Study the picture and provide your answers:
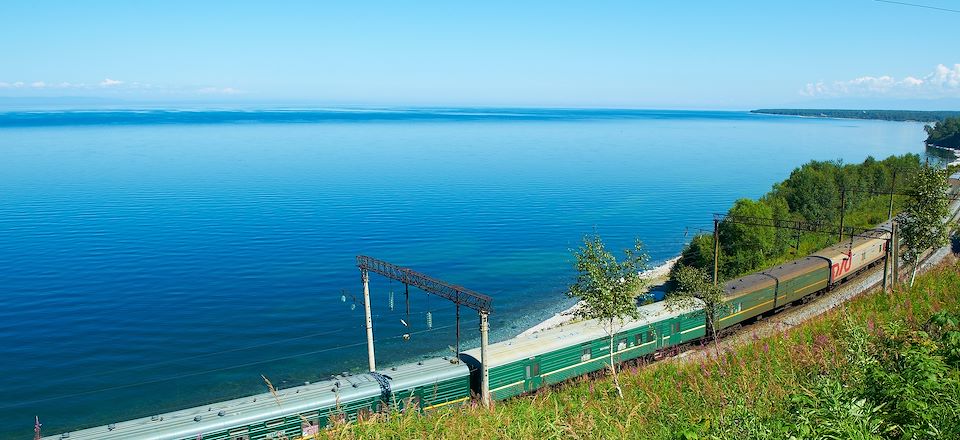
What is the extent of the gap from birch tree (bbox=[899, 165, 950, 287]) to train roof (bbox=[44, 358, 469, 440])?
29.9 metres

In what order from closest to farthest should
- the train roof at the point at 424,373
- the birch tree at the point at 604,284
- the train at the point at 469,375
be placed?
the train at the point at 469,375 → the train roof at the point at 424,373 → the birch tree at the point at 604,284

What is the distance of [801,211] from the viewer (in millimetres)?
74688

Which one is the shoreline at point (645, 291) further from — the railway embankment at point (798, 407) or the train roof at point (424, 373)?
the railway embankment at point (798, 407)

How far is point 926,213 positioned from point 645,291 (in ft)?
57.5

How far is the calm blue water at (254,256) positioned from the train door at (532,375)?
56.9ft

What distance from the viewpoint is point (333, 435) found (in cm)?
892

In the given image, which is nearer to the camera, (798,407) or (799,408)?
(799,408)

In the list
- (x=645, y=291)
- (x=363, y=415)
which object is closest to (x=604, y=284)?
(x=363, y=415)

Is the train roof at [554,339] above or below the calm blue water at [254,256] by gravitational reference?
above

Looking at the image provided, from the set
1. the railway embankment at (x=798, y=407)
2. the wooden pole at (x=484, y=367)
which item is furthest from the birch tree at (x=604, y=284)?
the railway embankment at (x=798, y=407)

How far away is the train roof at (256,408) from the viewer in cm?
1961

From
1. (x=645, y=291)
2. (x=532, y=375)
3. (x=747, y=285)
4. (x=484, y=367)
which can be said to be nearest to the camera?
(x=484, y=367)

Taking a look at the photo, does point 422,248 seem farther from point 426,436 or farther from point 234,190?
point 426,436

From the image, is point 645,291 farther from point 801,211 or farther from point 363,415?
point 801,211
